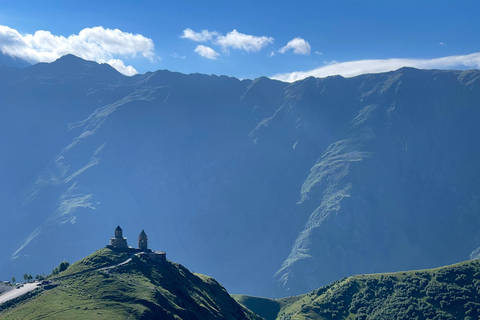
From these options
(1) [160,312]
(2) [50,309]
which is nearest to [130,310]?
(1) [160,312]

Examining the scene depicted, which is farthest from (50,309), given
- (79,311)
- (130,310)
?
(130,310)

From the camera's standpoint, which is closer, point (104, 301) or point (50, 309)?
point (50, 309)

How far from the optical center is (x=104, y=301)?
199m

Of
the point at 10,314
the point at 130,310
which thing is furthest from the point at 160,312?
the point at 10,314

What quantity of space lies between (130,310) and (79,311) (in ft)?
48.7

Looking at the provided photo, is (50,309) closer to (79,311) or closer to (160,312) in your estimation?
(79,311)

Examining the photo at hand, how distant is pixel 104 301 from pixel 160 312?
57.6 feet

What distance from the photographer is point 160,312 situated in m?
197

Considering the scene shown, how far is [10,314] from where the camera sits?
18650 centimetres

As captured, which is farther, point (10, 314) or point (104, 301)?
point (104, 301)

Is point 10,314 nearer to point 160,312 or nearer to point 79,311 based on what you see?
point 79,311

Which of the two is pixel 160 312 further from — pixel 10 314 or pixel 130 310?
pixel 10 314

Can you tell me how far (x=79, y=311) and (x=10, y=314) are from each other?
19801 mm

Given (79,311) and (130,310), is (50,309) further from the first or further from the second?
(130,310)
